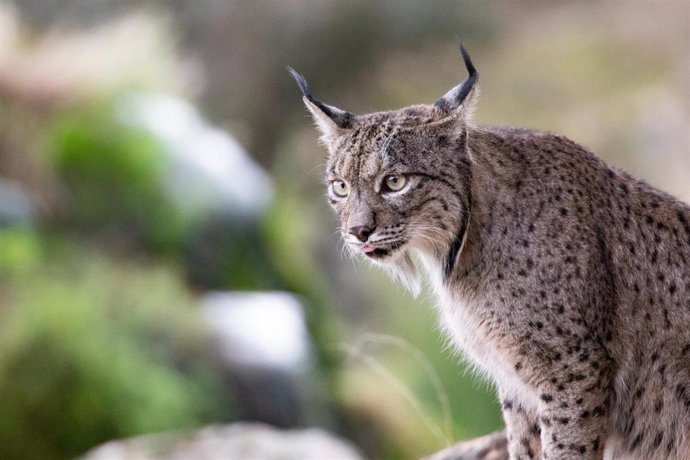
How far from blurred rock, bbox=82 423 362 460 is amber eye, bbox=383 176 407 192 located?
10.4 ft

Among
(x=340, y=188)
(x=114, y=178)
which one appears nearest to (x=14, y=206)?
(x=114, y=178)

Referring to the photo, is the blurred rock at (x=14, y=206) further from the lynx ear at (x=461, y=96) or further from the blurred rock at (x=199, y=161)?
the lynx ear at (x=461, y=96)

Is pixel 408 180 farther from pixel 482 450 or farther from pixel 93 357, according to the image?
pixel 93 357

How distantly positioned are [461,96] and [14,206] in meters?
5.18

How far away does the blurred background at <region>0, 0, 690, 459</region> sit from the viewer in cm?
760

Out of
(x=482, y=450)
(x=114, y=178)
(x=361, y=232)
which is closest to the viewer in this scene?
(x=361, y=232)

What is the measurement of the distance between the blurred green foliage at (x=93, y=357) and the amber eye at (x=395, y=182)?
14.3 feet

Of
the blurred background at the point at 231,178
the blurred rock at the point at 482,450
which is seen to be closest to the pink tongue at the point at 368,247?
the blurred rock at the point at 482,450

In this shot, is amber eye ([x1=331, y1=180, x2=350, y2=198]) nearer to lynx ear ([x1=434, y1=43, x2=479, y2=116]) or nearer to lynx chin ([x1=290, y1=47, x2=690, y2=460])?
lynx chin ([x1=290, y1=47, x2=690, y2=460])

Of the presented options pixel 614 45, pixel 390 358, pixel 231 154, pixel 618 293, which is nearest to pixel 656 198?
pixel 618 293

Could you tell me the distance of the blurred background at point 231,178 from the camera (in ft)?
24.9

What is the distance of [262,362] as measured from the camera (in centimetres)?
→ 784

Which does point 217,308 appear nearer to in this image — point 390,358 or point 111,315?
point 111,315

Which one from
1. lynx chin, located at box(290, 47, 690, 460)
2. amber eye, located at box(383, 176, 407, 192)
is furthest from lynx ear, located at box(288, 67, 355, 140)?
amber eye, located at box(383, 176, 407, 192)
